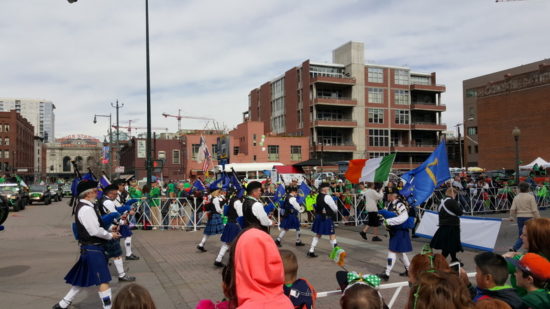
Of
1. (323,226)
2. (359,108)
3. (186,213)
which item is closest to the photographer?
(323,226)

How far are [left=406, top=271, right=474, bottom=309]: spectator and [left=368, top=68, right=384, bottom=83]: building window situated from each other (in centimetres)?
5969

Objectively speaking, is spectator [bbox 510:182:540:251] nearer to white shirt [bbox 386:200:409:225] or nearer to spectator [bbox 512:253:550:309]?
white shirt [bbox 386:200:409:225]

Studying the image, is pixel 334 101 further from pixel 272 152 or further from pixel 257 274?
pixel 257 274

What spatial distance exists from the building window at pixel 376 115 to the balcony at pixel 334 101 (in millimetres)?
3243

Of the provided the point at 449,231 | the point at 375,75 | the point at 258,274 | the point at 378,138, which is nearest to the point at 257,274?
the point at 258,274

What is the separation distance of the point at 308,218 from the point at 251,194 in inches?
381

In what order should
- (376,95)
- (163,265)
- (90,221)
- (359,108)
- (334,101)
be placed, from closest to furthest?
(90,221) → (163,265) → (334,101) → (359,108) → (376,95)

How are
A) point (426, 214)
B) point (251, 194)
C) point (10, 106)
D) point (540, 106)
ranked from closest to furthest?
point (251, 194), point (426, 214), point (540, 106), point (10, 106)

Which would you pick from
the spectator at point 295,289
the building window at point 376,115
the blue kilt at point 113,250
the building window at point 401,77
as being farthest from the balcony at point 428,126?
the spectator at point 295,289

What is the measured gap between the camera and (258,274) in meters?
2.55

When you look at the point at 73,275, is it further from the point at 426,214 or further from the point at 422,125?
the point at 422,125

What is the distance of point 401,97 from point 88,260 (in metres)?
60.8

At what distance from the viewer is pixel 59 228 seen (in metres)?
17.3

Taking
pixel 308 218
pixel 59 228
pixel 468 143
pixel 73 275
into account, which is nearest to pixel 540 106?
pixel 468 143
